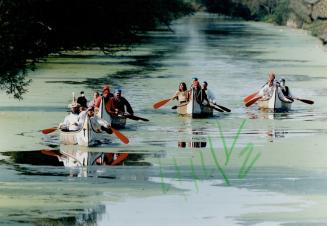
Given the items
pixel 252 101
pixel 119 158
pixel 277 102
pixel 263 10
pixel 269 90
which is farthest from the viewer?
pixel 263 10

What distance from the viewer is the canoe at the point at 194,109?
37469 millimetres

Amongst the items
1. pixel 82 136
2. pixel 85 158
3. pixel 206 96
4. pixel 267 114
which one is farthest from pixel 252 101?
pixel 85 158

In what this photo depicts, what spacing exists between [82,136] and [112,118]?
4.40 meters

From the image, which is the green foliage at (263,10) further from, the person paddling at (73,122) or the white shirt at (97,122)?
the person paddling at (73,122)

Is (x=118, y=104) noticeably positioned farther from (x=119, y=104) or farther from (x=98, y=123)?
(x=98, y=123)

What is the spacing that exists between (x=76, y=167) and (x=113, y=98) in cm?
901

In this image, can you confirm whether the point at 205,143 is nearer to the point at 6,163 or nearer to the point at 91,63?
the point at 6,163

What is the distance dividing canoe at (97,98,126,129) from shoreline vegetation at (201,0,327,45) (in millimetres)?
58076

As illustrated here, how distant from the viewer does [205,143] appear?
3077 centimetres

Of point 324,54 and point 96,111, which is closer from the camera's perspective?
point 96,111

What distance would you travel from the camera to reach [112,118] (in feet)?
111

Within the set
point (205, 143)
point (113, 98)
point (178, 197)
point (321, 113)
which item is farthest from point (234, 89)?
point (178, 197)

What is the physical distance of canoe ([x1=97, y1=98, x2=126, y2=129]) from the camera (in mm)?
32969

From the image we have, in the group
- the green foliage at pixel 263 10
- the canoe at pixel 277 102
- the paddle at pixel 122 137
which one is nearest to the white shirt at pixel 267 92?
the canoe at pixel 277 102
